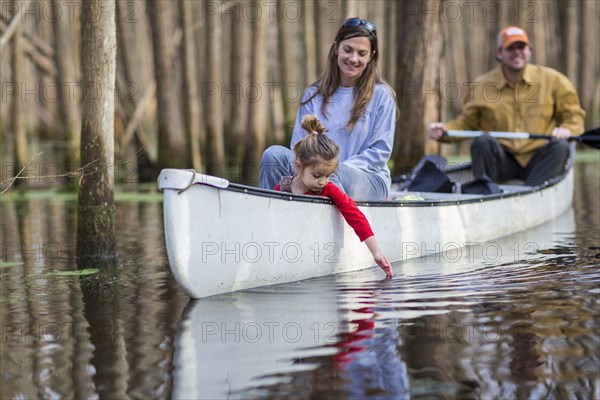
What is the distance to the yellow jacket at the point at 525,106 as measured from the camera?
11.1 meters

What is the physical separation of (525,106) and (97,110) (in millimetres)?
4471

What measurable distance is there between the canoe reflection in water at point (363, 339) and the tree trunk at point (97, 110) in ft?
6.72

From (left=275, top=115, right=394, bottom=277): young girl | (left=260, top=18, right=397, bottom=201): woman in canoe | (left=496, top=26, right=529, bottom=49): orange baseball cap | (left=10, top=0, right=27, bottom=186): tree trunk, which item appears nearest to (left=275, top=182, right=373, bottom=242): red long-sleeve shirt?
(left=275, top=115, right=394, bottom=277): young girl

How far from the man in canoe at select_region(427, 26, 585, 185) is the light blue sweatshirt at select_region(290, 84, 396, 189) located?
302cm

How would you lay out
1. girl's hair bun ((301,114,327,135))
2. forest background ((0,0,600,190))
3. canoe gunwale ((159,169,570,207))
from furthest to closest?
1. forest background ((0,0,600,190))
2. girl's hair bun ((301,114,327,135))
3. canoe gunwale ((159,169,570,207))

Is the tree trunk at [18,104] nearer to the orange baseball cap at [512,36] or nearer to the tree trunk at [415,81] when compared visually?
Answer: the tree trunk at [415,81]

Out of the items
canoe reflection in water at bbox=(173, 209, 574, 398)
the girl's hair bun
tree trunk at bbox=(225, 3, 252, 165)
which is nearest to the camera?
canoe reflection in water at bbox=(173, 209, 574, 398)

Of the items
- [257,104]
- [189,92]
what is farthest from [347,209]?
[257,104]

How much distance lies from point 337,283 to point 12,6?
1078 centimetres

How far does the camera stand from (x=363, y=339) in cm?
551

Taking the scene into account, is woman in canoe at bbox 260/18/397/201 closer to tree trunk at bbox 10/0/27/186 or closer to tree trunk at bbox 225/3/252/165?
tree trunk at bbox 10/0/27/186

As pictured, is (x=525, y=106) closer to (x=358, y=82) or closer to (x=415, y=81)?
(x=415, y=81)

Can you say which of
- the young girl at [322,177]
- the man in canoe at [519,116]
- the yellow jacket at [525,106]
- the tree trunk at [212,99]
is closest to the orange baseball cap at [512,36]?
the man in canoe at [519,116]

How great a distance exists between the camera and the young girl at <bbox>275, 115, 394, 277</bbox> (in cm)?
716
